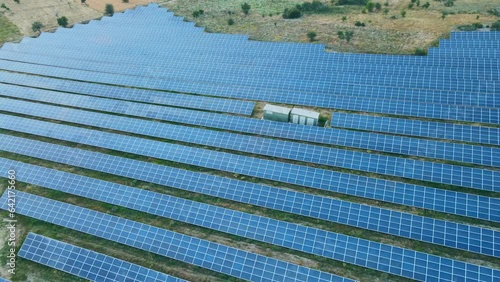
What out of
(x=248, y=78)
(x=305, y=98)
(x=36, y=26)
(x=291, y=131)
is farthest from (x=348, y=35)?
(x=36, y=26)

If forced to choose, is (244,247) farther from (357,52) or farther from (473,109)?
(357,52)

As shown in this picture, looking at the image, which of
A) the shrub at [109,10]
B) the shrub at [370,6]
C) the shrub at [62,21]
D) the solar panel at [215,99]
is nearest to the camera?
the solar panel at [215,99]

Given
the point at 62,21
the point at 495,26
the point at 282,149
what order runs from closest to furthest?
the point at 282,149
the point at 495,26
the point at 62,21

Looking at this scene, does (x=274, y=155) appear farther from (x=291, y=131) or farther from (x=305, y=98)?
(x=305, y=98)

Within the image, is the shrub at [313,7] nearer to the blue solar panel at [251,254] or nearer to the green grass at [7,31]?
the blue solar panel at [251,254]

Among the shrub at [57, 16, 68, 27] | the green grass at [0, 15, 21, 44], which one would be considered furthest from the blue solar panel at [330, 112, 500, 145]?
the green grass at [0, 15, 21, 44]

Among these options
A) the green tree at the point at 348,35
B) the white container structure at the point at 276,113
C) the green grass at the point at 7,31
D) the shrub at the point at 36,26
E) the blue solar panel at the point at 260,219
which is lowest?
the green grass at the point at 7,31

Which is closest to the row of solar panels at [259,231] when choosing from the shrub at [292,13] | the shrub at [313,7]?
the shrub at [292,13]

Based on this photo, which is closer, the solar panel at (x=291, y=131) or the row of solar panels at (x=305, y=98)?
the solar panel at (x=291, y=131)
